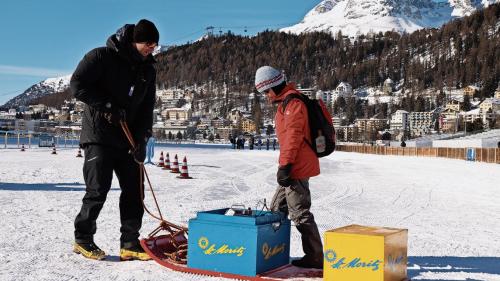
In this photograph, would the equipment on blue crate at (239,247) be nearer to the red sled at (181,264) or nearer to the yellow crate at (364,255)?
the red sled at (181,264)

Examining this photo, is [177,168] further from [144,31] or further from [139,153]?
[144,31]

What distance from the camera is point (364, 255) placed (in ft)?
13.7

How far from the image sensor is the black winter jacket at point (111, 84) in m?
5.17

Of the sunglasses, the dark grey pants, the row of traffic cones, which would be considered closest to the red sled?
the dark grey pants

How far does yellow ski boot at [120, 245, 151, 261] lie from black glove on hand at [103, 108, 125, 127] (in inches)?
42.4

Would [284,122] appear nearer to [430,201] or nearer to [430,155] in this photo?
[430,201]

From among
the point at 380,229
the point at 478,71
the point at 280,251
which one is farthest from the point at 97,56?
the point at 478,71

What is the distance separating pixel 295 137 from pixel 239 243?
2.97ft

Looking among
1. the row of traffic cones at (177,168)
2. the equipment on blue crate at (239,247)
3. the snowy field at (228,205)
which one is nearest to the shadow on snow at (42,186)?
the snowy field at (228,205)

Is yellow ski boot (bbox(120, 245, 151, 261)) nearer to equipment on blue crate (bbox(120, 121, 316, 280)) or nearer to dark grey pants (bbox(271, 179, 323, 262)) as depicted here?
equipment on blue crate (bbox(120, 121, 316, 280))

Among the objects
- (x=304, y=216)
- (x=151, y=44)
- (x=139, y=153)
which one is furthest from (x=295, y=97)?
(x=139, y=153)

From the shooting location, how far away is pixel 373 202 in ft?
36.8

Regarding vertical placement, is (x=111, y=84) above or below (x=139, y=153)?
above

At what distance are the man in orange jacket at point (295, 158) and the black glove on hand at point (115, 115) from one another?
1.15 meters
